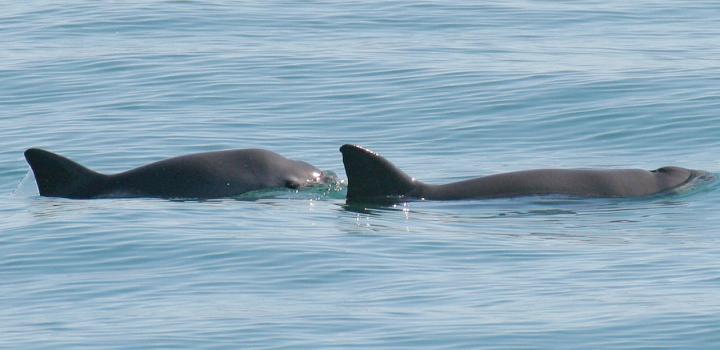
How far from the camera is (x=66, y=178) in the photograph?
18953mm

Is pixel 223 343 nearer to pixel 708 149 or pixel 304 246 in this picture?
pixel 304 246

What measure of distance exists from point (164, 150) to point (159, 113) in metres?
3.32

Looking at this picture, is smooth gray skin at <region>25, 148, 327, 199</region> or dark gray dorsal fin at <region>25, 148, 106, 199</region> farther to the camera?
dark gray dorsal fin at <region>25, 148, 106, 199</region>

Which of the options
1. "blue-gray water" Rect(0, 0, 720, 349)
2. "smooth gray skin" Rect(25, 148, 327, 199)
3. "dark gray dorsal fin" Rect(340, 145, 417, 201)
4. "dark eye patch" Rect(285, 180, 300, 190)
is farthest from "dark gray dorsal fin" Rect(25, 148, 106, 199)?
"dark gray dorsal fin" Rect(340, 145, 417, 201)

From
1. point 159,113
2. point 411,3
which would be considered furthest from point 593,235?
point 411,3

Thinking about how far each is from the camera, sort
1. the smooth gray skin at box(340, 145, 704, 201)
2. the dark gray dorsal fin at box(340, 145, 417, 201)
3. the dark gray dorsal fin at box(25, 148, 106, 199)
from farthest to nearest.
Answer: the dark gray dorsal fin at box(25, 148, 106, 199)
the smooth gray skin at box(340, 145, 704, 201)
the dark gray dorsal fin at box(340, 145, 417, 201)

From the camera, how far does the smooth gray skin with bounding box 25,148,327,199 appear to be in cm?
1867

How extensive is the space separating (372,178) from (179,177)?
227 cm

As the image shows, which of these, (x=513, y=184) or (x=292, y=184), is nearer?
(x=513, y=184)

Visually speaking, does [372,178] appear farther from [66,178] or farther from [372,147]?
[372,147]

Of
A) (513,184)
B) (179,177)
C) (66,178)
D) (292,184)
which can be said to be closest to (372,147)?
(292,184)

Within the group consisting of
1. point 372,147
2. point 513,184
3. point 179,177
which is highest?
point 372,147

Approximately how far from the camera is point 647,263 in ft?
48.0

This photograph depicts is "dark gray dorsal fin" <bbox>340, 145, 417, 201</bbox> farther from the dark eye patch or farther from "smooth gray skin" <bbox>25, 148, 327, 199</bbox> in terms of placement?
"smooth gray skin" <bbox>25, 148, 327, 199</bbox>
